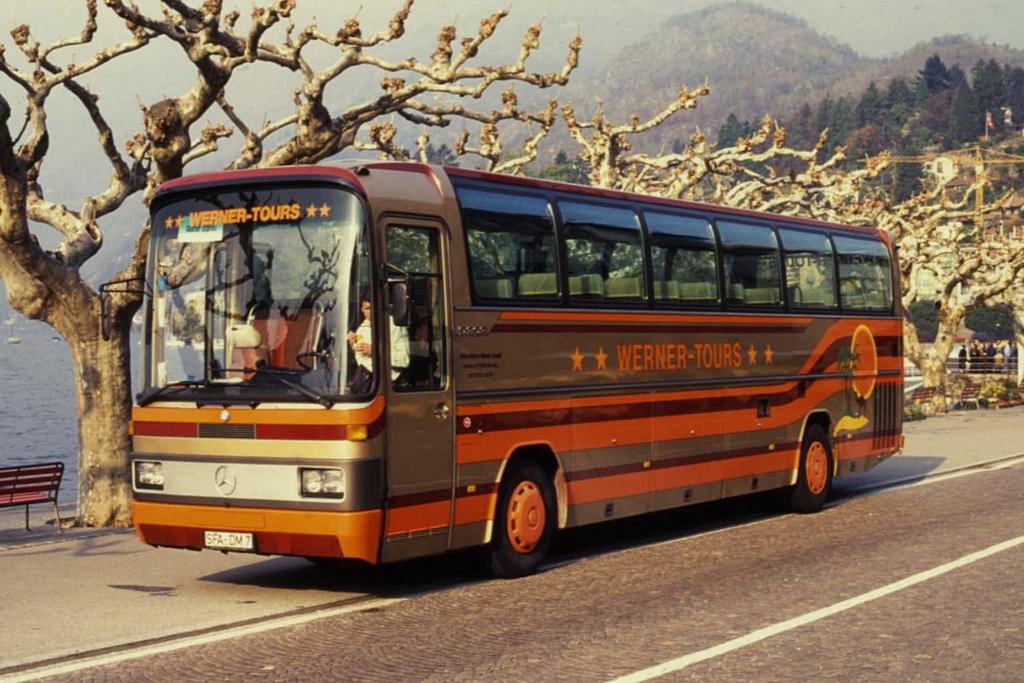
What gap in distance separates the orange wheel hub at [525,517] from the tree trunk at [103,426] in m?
8.15

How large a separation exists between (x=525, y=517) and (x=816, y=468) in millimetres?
6237

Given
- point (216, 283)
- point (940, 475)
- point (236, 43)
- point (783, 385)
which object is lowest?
point (940, 475)

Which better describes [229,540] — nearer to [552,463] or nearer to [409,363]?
[409,363]

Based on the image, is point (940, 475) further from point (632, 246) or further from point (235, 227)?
point (235, 227)

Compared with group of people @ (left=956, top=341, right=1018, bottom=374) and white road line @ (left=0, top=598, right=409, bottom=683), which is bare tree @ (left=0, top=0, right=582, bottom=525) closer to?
white road line @ (left=0, top=598, right=409, bottom=683)

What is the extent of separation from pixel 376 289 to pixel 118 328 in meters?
9.08

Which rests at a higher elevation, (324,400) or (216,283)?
(216,283)

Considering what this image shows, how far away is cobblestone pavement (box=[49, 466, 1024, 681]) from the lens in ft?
28.9

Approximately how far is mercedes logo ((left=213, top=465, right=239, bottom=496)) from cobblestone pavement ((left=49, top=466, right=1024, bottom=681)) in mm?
1418

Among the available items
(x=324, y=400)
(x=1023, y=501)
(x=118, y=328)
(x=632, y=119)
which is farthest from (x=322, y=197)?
(x=632, y=119)

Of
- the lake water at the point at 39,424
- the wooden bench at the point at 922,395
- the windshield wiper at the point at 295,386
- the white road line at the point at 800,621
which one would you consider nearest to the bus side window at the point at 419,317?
the windshield wiper at the point at 295,386

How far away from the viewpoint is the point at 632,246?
48.4ft

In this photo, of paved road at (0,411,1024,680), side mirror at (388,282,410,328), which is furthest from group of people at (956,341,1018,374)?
side mirror at (388,282,410,328)

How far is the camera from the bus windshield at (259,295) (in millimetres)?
11352
